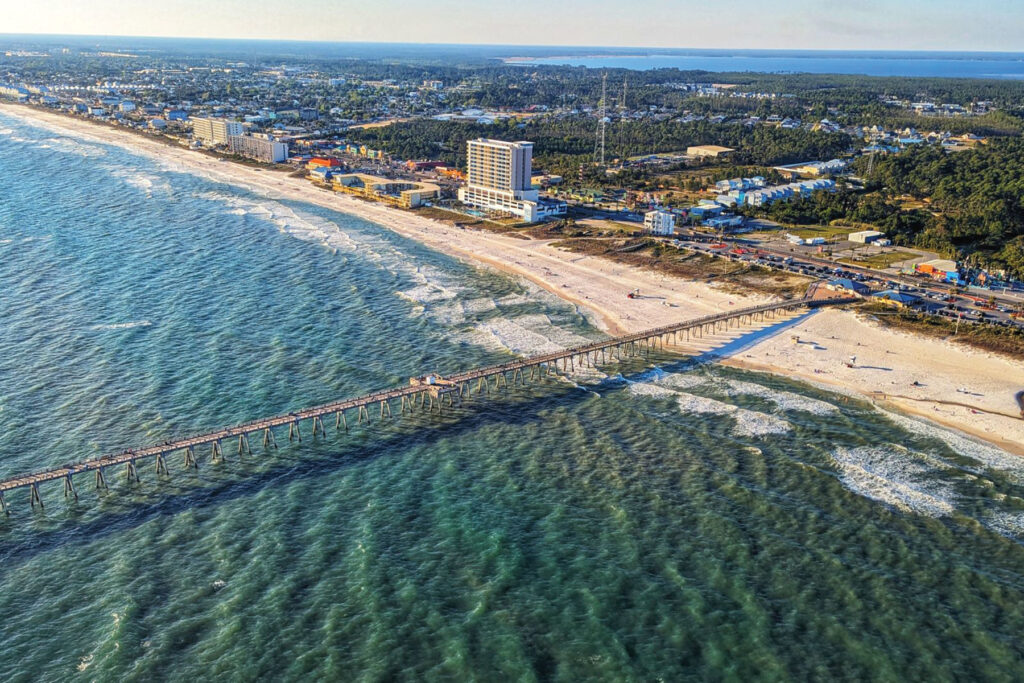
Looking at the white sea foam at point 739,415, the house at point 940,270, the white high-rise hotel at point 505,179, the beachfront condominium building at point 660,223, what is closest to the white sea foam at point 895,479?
the white sea foam at point 739,415

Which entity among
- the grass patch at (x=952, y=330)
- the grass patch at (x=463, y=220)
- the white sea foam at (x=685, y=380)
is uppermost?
the grass patch at (x=463, y=220)

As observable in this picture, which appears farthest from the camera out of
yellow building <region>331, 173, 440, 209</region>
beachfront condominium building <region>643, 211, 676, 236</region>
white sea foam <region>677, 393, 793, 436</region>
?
yellow building <region>331, 173, 440, 209</region>

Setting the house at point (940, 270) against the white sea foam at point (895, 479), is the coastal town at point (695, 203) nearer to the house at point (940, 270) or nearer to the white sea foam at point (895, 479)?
the house at point (940, 270)

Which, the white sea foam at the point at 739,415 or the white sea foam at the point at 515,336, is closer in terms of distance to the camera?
the white sea foam at the point at 739,415

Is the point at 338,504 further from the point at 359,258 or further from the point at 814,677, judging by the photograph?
the point at 359,258

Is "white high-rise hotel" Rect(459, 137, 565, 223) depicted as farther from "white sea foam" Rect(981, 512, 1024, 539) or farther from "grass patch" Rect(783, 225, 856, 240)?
"white sea foam" Rect(981, 512, 1024, 539)

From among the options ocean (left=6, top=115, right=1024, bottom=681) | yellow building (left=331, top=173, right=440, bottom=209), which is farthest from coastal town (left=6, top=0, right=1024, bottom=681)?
yellow building (left=331, top=173, right=440, bottom=209)

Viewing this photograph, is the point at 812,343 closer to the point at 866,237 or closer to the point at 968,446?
the point at 968,446
